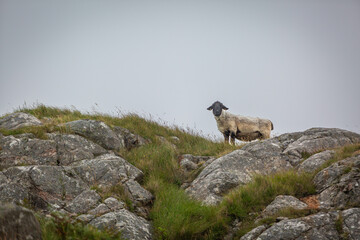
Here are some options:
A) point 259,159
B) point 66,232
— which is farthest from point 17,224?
point 259,159

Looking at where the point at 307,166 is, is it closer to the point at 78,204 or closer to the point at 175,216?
the point at 175,216

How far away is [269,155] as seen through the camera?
1119 cm

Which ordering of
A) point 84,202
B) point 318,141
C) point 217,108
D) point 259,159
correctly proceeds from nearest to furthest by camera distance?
1. point 84,202
2. point 259,159
3. point 318,141
4. point 217,108

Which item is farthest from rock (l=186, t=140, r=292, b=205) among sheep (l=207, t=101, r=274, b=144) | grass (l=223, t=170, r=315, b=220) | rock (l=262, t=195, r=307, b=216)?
sheep (l=207, t=101, r=274, b=144)

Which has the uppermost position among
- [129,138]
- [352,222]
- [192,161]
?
[129,138]

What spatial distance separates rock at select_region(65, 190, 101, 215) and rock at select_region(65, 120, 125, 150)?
10.8 feet

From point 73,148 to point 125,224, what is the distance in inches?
165

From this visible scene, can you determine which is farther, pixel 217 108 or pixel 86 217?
pixel 217 108

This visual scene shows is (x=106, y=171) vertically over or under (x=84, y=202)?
over

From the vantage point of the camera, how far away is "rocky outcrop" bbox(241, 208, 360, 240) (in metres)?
6.59

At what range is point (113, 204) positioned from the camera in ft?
26.7

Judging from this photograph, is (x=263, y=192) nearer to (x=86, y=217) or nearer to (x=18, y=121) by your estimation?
(x=86, y=217)

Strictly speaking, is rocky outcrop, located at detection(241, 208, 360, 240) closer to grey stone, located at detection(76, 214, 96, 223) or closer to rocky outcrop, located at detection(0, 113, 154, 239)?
rocky outcrop, located at detection(0, 113, 154, 239)

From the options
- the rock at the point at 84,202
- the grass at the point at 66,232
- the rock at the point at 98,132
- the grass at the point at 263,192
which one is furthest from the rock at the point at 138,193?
the grass at the point at 66,232
